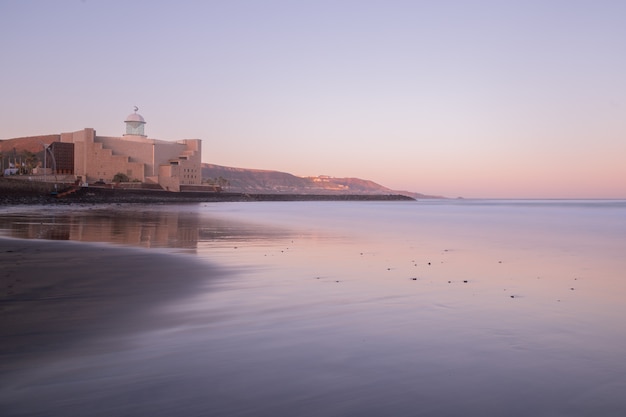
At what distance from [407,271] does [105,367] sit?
8.39 metres

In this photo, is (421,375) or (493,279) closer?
(421,375)

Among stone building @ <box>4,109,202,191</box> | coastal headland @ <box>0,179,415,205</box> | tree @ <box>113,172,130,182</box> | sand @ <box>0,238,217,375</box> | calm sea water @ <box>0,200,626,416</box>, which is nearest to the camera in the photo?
calm sea water @ <box>0,200,626,416</box>

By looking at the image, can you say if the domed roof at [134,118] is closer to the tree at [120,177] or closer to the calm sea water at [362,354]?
the tree at [120,177]

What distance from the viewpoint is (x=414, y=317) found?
7340 mm

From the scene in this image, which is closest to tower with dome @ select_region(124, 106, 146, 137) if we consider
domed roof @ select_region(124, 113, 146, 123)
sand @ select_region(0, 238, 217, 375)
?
domed roof @ select_region(124, 113, 146, 123)

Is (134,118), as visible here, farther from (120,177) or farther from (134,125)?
(120,177)

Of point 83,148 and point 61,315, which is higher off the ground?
point 83,148

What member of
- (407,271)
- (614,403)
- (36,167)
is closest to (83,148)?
(36,167)

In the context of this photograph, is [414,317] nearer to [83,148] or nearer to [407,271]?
[407,271]

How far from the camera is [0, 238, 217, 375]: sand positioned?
227 inches

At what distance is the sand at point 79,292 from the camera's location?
227 inches

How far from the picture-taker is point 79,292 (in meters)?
8.43

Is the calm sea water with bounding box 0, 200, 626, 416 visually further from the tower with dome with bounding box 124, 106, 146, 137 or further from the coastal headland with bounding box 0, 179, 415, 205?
the tower with dome with bounding box 124, 106, 146, 137

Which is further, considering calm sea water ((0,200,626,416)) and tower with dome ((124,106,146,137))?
tower with dome ((124,106,146,137))
